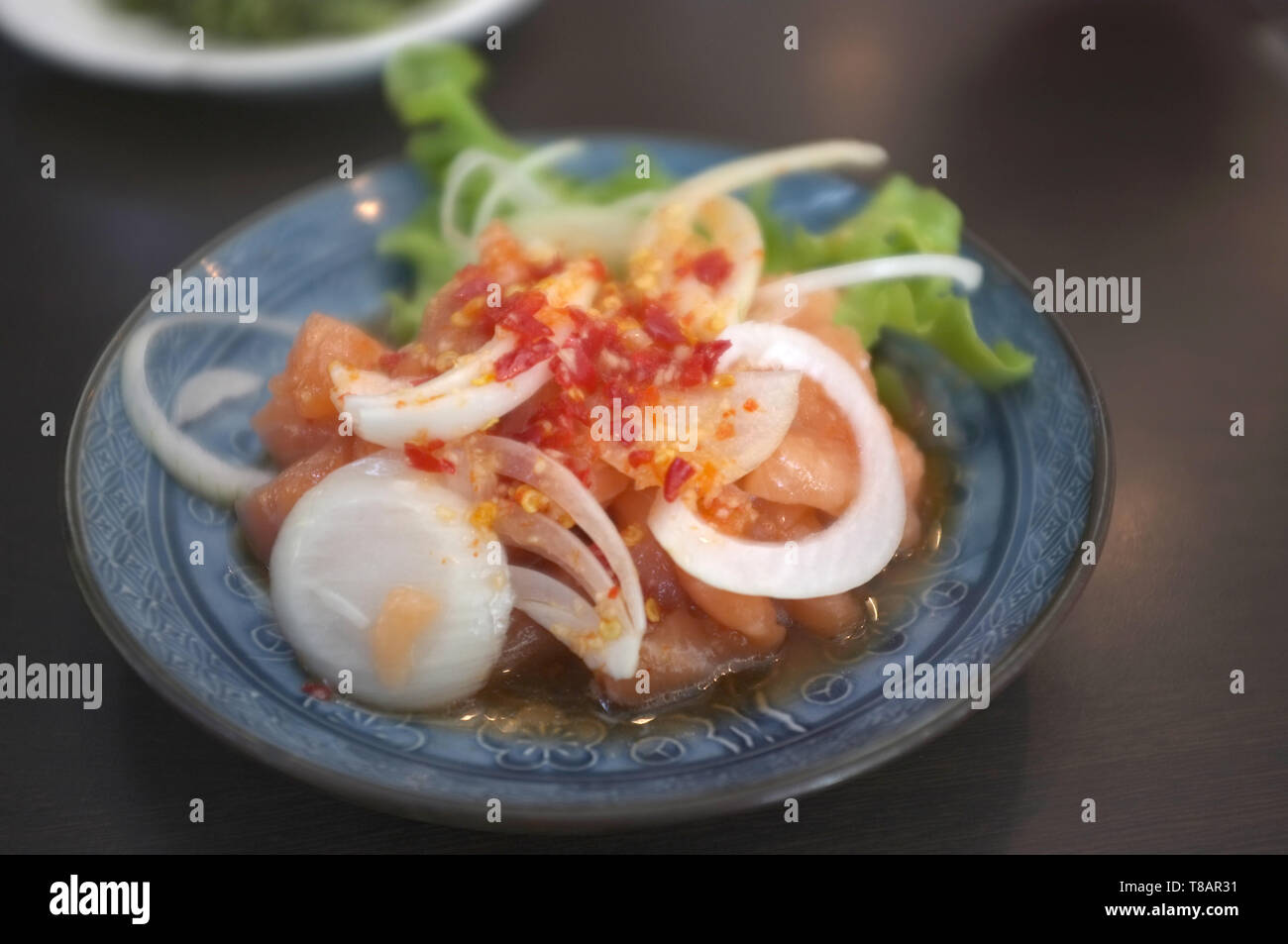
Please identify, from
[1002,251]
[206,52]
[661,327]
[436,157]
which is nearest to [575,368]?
[661,327]

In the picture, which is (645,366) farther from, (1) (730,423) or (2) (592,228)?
(2) (592,228)

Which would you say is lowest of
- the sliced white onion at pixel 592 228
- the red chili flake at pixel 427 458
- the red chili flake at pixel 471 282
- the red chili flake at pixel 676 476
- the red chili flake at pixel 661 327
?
the red chili flake at pixel 676 476

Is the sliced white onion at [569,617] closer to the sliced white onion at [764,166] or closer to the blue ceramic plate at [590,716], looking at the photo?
the blue ceramic plate at [590,716]

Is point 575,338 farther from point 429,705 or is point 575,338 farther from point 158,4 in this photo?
point 158,4

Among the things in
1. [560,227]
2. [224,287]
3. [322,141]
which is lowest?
[224,287]

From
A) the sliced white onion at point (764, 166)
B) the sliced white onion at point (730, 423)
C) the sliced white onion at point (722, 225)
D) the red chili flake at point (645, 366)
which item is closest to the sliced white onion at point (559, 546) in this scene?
the sliced white onion at point (730, 423)
